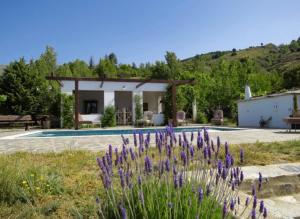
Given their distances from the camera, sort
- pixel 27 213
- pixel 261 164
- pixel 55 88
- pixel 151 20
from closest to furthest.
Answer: pixel 27 213 < pixel 261 164 < pixel 151 20 < pixel 55 88

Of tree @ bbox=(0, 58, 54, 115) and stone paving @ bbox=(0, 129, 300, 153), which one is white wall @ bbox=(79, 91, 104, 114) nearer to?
tree @ bbox=(0, 58, 54, 115)

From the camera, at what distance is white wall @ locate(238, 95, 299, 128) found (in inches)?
648

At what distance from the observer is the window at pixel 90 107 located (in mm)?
25172

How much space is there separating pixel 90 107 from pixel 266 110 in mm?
14637

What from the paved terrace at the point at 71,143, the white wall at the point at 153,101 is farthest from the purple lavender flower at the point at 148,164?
the white wall at the point at 153,101

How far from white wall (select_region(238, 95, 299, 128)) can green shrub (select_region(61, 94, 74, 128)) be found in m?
12.2

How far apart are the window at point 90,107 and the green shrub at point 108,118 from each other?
508 centimetres

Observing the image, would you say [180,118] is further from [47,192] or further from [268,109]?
[47,192]

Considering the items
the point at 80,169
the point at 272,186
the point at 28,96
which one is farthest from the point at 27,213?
the point at 28,96

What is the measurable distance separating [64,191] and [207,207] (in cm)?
178

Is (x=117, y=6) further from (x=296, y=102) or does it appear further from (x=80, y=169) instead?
(x=296, y=102)

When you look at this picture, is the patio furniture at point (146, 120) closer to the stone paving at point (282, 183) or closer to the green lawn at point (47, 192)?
the green lawn at point (47, 192)

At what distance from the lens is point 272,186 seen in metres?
3.40

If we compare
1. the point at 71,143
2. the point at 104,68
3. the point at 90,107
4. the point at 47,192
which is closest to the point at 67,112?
the point at 90,107
